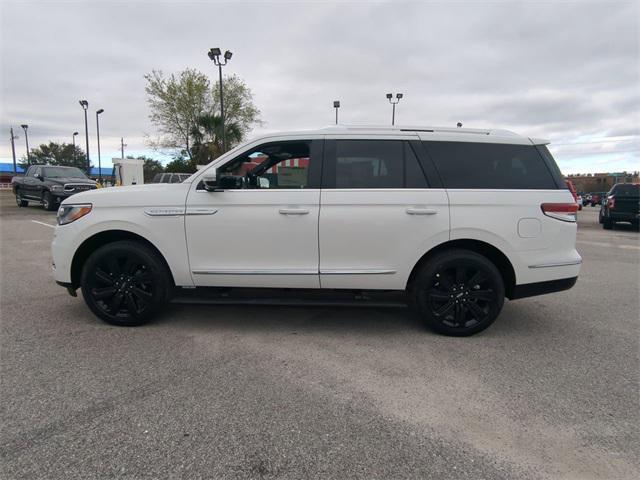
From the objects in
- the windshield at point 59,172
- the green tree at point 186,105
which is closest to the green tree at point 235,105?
the green tree at point 186,105

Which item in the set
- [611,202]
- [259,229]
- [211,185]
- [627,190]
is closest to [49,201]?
[211,185]

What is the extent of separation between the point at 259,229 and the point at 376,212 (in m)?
1.14

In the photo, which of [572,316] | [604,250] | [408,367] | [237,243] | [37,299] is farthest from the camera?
[604,250]

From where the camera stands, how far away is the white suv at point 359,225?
3871mm

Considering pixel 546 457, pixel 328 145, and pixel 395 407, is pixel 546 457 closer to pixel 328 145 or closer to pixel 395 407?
pixel 395 407

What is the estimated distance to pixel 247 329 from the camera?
4.16m

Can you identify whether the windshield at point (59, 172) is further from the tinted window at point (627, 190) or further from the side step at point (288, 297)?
the tinted window at point (627, 190)

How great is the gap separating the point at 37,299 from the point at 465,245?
16.9 feet

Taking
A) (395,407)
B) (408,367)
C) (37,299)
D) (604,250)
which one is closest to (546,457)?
(395,407)

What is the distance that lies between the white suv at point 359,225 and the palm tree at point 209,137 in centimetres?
2646

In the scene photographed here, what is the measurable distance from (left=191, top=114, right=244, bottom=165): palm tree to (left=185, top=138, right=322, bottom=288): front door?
2663cm

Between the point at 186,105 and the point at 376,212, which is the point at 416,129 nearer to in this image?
the point at 376,212

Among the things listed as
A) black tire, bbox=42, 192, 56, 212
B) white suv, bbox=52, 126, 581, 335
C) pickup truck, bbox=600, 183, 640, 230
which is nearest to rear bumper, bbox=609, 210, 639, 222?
pickup truck, bbox=600, 183, 640, 230

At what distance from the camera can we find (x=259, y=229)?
3.91 meters
